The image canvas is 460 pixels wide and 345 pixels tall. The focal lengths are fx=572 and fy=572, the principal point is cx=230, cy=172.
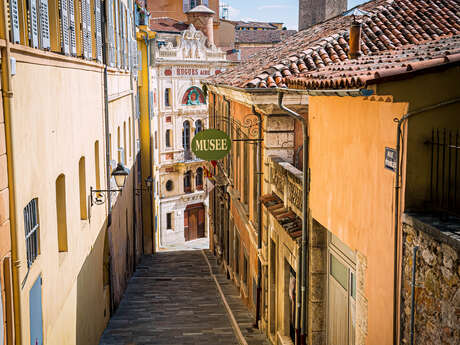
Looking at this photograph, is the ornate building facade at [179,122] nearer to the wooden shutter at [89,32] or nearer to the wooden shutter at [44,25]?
the wooden shutter at [89,32]

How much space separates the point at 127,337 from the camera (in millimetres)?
13617

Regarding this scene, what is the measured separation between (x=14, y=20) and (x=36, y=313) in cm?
367

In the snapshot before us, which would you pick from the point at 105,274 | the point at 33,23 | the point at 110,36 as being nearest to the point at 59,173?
the point at 33,23

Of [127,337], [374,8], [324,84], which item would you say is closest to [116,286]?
[127,337]

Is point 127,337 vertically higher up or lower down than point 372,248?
lower down

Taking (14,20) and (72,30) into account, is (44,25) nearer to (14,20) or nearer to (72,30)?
(14,20)

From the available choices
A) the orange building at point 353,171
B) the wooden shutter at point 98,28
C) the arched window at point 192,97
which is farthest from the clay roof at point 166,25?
the orange building at point 353,171

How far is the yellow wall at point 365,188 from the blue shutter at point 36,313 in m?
3.97

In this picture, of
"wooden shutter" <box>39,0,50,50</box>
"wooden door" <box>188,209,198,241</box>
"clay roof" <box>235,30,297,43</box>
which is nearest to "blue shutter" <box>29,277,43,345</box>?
"wooden shutter" <box>39,0,50,50</box>

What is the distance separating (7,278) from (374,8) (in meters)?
9.81

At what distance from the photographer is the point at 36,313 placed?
24.3ft

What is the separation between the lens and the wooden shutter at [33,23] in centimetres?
715

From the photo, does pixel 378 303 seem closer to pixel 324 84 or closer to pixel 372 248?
pixel 372 248

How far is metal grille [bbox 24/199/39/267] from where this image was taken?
281 inches
